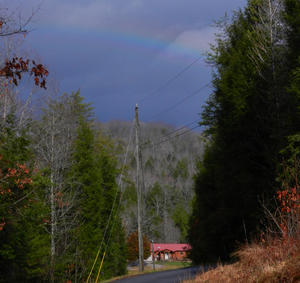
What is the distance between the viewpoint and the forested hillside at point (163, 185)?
214ft

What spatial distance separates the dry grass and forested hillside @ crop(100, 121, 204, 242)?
5046 cm

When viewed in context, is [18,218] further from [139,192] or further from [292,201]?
[139,192]

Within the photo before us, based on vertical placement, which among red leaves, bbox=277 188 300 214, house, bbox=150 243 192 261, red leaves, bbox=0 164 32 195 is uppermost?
red leaves, bbox=0 164 32 195

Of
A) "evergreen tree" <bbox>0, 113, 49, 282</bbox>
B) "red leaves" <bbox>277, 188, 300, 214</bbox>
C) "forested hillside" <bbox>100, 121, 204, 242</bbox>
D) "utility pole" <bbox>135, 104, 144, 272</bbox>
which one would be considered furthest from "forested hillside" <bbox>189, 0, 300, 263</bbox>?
"forested hillside" <bbox>100, 121, 204, 242</bbox>

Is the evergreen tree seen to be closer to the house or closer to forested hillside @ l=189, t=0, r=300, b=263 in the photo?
forested hillside @ l=189, t=0, r=300, b=263

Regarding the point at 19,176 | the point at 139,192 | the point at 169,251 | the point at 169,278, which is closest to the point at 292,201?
the point at 169,278

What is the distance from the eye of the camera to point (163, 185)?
7631cm

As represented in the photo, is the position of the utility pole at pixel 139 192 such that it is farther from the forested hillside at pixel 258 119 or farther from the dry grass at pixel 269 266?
the dry grass at pixel 269 266

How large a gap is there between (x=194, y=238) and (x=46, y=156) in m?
12.2

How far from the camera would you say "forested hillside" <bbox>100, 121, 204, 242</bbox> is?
2569 inches

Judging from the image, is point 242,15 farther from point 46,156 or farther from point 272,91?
point 46,156

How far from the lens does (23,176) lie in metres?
14.2

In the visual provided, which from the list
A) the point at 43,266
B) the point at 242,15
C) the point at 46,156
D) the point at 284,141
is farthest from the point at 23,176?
the point at 242,15

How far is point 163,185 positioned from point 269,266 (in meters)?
70.2
